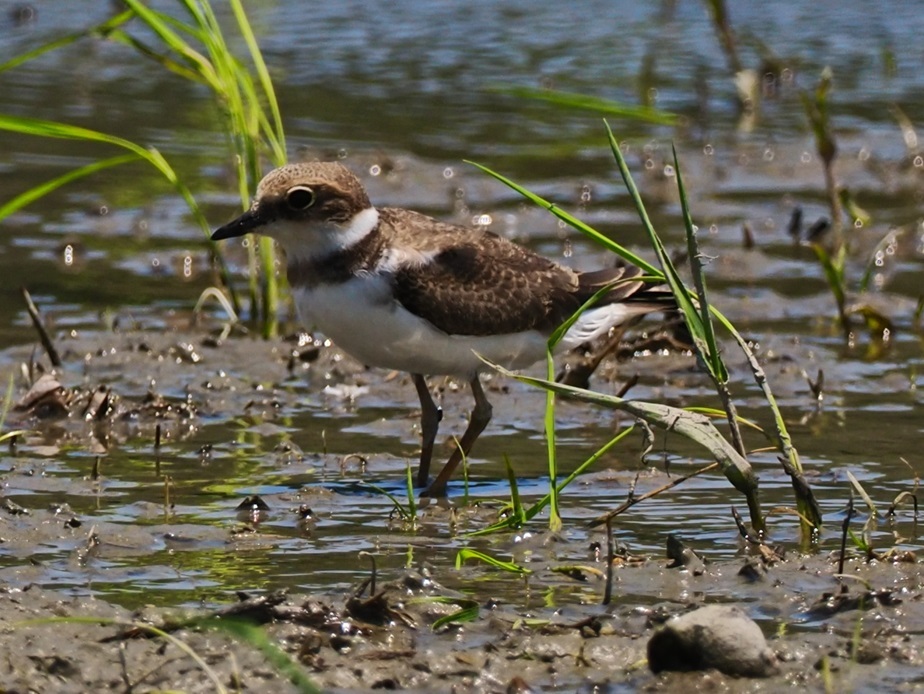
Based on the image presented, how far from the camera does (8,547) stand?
5656mm

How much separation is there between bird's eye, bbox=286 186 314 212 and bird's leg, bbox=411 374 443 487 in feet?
2.88

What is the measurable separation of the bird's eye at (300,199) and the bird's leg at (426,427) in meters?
0.88

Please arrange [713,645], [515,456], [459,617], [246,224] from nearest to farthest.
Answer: [713,645], [459,617], [246,224], [515,456]

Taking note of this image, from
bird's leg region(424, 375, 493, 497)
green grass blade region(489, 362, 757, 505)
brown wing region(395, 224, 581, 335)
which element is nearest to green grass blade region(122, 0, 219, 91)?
brown wing region(395, 224, 581, 335)

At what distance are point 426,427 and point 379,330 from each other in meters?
0.58

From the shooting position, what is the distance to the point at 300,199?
6.63 meters

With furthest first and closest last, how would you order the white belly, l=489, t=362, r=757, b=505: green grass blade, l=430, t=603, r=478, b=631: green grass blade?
1. the white belly
2. l=489, t=362, r=757, b=505: green grass blade
3. l=430, t=603, r=478, b=631: green grass blade

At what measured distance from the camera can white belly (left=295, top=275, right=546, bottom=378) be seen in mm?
6516

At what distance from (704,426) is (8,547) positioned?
2.24 metres

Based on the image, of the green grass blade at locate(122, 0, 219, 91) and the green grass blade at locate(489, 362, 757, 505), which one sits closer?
the green grass blade at locate(489, 362, 757, 505)

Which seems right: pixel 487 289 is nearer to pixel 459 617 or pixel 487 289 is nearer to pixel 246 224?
pixel 246 224

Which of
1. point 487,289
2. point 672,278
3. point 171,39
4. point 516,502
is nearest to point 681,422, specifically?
point 672,278

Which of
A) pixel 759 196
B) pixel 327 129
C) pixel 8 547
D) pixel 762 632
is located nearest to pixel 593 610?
pixel 762 632

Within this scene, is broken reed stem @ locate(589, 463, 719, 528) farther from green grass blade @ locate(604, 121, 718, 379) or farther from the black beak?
the black beak
